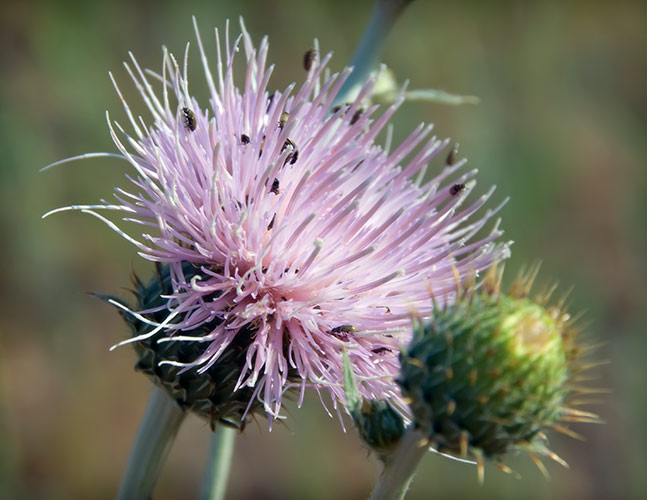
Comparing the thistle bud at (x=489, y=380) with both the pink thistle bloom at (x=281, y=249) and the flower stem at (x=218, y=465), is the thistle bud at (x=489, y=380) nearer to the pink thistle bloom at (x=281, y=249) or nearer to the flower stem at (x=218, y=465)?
the pink thistle bloom at (x=281, y=249)

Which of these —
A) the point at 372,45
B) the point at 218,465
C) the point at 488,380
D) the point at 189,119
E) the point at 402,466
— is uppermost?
the point at 372,45

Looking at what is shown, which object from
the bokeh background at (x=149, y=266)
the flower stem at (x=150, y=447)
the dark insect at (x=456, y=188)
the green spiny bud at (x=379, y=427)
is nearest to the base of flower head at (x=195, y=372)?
the flower stem at (x=150, y=447)

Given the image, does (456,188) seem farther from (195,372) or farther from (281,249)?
(195,372)

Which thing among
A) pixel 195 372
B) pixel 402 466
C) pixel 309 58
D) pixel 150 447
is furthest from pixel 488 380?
pixel 309 58

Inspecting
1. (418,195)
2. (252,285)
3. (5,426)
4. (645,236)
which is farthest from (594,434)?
(252,285)

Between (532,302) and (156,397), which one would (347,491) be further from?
(532,302)

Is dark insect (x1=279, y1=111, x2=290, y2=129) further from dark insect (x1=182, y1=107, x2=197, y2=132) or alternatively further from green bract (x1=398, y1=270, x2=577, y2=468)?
green bract (x1=398, y1=270, x2=577, y2=468)

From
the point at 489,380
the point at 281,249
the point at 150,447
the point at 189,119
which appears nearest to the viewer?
the point at 489,380
